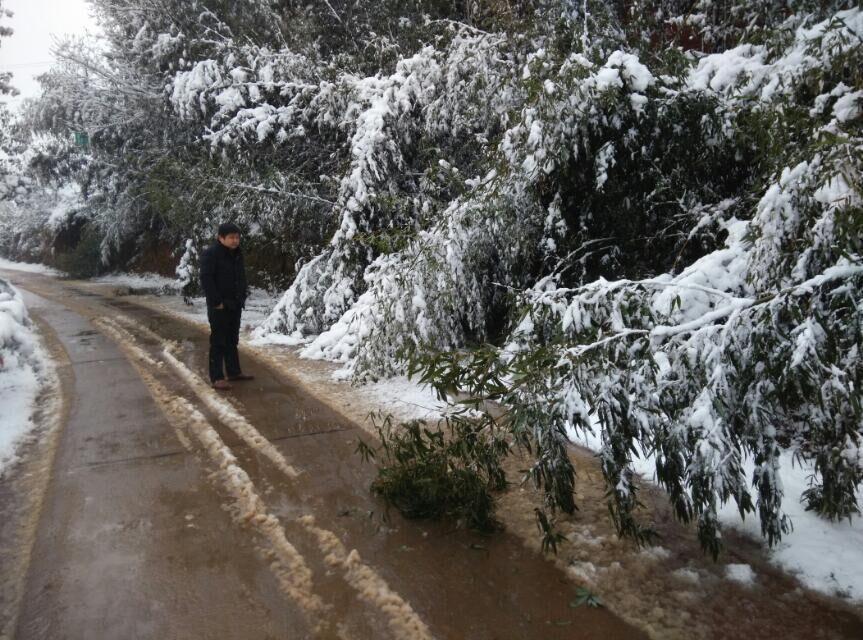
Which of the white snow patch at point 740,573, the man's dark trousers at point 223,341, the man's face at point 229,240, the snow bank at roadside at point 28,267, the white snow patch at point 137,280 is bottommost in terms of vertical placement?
the white snow patch at point 740,573

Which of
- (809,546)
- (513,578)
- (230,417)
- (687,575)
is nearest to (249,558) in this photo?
(513,578)

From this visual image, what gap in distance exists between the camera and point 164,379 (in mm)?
6863

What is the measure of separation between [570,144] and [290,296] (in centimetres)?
560

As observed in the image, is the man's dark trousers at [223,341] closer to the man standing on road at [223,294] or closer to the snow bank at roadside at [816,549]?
the man standing on road at [223,294]

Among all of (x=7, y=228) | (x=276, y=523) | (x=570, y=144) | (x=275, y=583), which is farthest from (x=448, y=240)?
(x=7, y=228)

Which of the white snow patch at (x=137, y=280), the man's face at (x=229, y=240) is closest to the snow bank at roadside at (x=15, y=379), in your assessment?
the man's face at (x=229, y=240)

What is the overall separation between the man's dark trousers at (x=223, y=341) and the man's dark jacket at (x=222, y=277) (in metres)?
0.10

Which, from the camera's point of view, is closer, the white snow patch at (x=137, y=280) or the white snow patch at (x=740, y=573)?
the white snow patch at (x=740, y=573)

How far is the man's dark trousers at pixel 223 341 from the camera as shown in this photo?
21.2 ft

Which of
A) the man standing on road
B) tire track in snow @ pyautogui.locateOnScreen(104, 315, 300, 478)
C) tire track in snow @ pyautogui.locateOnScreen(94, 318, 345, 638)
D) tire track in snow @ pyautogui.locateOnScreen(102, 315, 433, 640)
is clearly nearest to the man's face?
the man standing on road

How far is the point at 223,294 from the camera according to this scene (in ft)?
21.4

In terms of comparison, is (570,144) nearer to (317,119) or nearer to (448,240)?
(448,240)

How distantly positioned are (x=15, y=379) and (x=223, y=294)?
8.66 feet

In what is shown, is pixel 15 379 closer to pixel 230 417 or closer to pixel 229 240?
pixel 229 240
